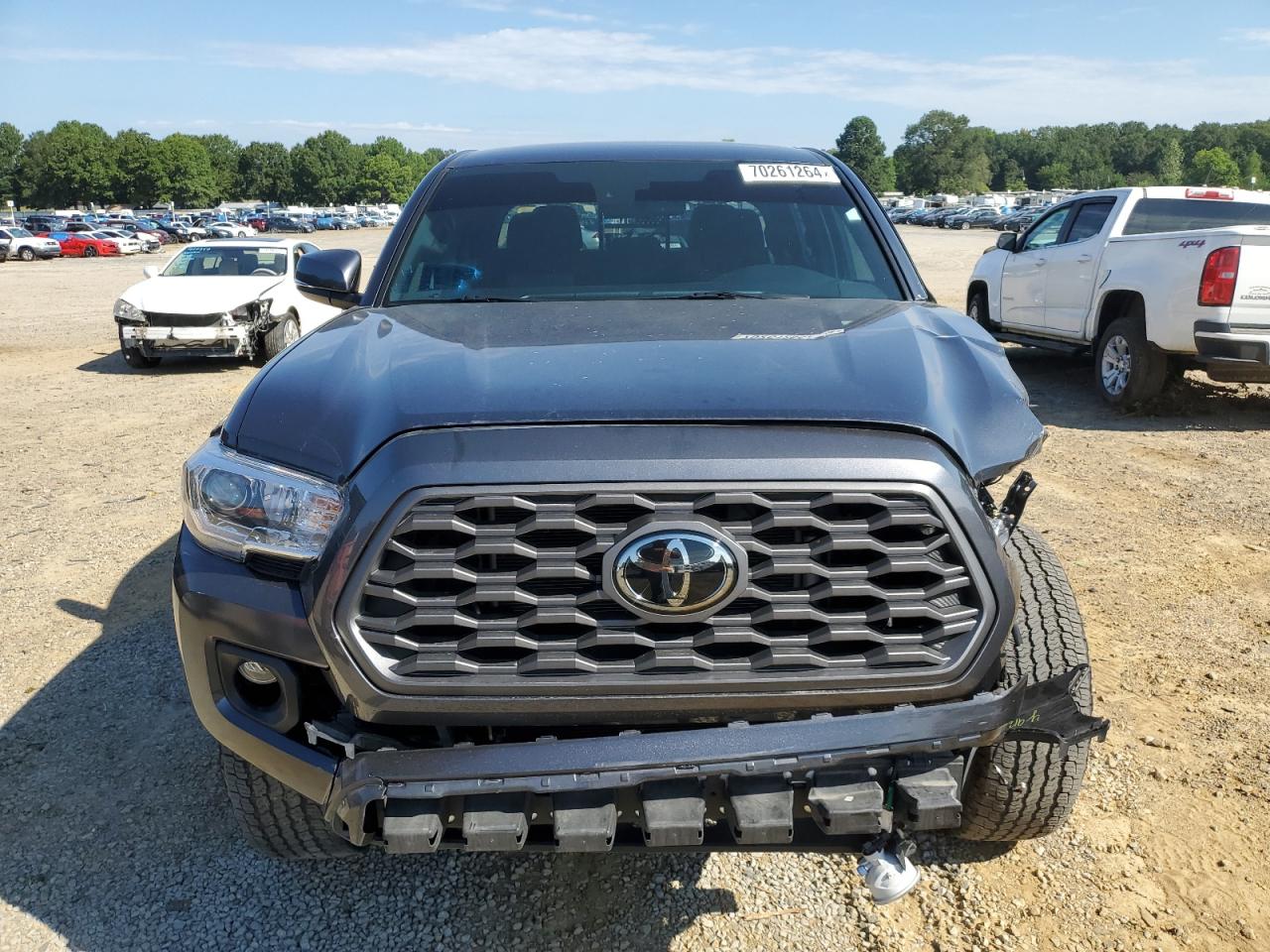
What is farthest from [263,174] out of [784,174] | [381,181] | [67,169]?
[784,174]

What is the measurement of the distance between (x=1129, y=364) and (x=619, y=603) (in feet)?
25.7

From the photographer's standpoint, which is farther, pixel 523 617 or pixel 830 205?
pixel 830 205

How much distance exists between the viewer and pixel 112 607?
15.3ft

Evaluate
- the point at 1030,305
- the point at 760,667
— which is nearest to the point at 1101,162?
the point at 1030,305

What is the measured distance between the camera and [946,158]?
480 feet

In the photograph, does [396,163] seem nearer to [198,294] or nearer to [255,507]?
[198,294]

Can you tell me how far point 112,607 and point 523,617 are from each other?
347cm

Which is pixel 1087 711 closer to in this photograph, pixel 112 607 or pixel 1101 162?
pixel 112 607

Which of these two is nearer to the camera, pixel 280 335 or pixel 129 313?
pixel 129 313

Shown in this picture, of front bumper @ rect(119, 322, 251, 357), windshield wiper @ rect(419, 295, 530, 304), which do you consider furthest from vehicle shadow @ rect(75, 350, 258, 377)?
windshield wiper @ rect(419, 295, 530, 304)

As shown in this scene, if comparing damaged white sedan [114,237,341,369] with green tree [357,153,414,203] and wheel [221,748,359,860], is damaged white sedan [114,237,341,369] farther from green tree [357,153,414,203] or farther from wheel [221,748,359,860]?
green tree [357,153,414,203]

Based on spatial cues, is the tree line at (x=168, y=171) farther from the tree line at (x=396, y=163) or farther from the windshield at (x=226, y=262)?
the windshield at (x=226, y=262)

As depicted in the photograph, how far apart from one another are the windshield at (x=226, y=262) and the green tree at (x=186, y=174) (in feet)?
369

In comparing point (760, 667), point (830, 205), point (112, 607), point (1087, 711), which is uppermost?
point (830, 205)
